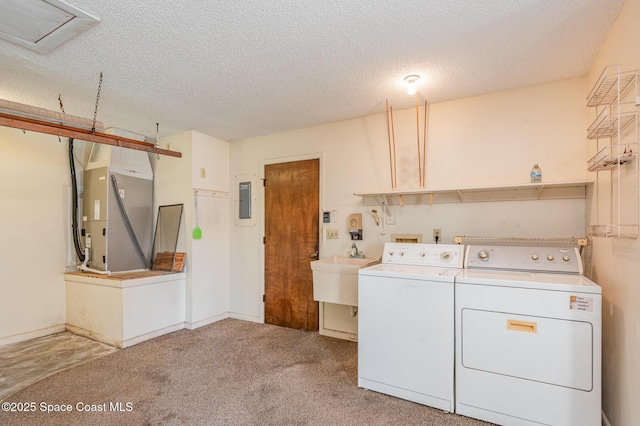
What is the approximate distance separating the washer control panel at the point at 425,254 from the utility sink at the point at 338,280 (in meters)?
0.35

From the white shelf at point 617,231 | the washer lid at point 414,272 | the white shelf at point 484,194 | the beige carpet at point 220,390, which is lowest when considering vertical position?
the beige carpet at point 220,390

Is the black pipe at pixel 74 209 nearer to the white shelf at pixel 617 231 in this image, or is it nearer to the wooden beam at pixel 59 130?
the wooden beam at pixel 59 130

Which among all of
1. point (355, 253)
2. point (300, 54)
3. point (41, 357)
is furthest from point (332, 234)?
point (41, 357)

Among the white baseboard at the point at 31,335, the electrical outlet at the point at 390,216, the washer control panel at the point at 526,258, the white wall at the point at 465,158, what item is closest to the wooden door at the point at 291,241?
the white wall at the point at 465,158

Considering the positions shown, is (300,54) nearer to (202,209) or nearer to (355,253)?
(355,253)

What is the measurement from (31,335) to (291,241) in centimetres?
311

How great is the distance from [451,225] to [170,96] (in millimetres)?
2891

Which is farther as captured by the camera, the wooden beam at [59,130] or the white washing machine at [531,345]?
the wooden beam at [59,130]

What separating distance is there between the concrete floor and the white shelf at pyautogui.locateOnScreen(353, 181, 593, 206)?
10.3 ft

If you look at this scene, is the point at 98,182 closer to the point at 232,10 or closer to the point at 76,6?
the point at 76,6

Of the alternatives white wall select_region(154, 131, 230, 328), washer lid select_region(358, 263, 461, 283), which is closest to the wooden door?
white wall select_region(154, 131, 230, 328)

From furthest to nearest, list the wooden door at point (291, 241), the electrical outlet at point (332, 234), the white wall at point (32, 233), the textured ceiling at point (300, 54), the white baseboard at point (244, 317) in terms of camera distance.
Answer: the white baseboard at point (244, 317) → the wooden door at point (291, 241) → the electrical outlet at point (332, 234) → the white wall at point (32, 233) → the textured ceiling at point (300, 54)

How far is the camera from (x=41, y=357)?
9.95ft

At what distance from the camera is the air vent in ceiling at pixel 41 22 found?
1655 millimetres
